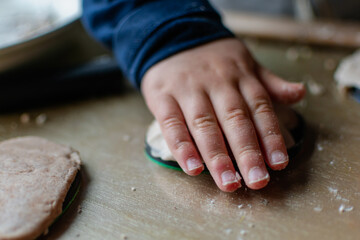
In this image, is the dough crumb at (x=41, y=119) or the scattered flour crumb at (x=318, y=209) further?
the dough crumb at (x=41, y=119)

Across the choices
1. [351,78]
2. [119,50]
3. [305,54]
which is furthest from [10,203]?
[305,54]

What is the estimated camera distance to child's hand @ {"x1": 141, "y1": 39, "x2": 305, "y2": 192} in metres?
0.48

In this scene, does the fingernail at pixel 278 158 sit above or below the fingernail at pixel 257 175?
below

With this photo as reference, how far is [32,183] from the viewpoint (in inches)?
18.6

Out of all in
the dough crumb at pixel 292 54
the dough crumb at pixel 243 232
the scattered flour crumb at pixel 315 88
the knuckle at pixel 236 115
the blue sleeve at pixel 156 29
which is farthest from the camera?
the dough crumb at pixel 292 54

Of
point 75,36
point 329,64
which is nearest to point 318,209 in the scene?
point 329,64

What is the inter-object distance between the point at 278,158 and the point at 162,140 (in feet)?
0.61

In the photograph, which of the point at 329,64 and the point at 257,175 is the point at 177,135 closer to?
the point at 257,175

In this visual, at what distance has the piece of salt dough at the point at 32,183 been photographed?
16.4 inches

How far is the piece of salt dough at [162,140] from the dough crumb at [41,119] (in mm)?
244

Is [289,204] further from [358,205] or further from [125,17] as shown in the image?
[125,17]

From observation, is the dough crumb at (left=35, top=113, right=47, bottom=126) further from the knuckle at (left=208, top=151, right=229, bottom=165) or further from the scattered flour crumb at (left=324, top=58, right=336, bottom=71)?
the scattered flour crumb at (left=324, top=58, right=336, bottom=71)

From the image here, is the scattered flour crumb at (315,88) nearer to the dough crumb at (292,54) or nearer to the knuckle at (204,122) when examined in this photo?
the dough crumb at (292,54)

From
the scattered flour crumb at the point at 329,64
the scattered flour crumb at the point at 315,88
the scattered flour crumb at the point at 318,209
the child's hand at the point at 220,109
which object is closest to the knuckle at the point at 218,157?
the child's hand at the point at 220,109
